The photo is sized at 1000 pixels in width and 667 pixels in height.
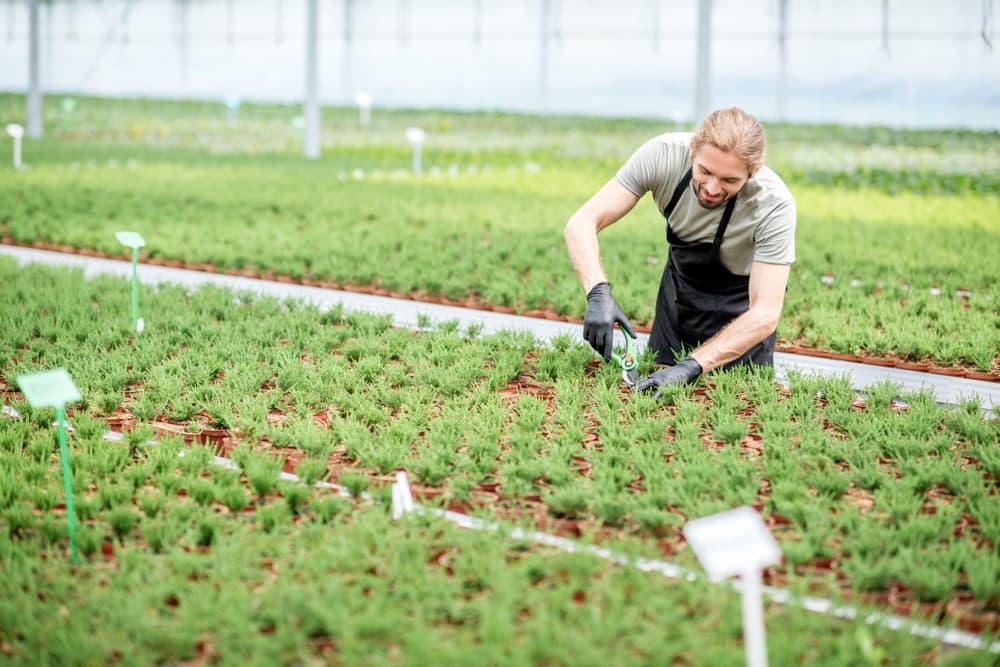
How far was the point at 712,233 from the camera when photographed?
3.98 metres

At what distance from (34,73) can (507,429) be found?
19.1m

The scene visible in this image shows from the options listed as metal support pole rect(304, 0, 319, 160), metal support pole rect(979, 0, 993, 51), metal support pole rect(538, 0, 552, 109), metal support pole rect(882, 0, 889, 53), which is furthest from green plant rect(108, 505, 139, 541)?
metal support pole rect(538, 0, 552, 109)

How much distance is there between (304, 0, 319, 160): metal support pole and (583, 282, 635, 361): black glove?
13.4 meters

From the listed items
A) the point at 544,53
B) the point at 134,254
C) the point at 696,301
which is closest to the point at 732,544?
the point at 696,301

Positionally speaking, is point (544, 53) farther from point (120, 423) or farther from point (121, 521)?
point (121, 521)

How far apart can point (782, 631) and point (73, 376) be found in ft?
10.1

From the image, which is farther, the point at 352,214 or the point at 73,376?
the point at 352,214

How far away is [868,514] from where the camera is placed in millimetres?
2908

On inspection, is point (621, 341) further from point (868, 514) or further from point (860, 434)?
point (868, 514)

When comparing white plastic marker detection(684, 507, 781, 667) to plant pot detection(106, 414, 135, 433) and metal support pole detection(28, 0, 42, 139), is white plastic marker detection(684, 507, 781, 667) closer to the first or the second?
plant pot detection(106, 414, 135, 433)

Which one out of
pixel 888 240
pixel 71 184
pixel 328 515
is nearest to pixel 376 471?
pixel 328 515

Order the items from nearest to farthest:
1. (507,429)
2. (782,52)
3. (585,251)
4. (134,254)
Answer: (507,429), (585,251), (134,254), (782,52)

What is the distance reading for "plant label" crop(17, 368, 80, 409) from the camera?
2.46 metres

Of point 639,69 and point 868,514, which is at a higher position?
point 639,69
